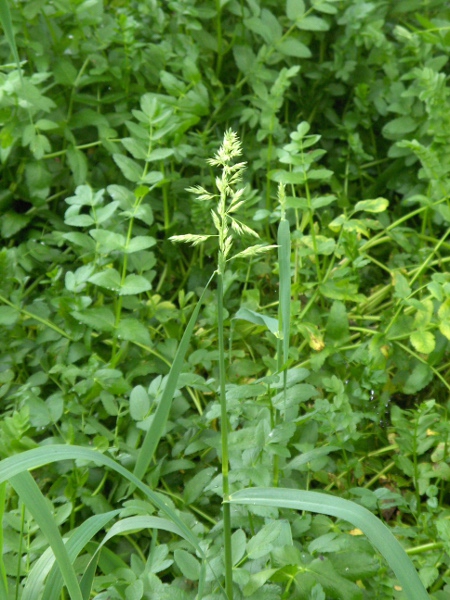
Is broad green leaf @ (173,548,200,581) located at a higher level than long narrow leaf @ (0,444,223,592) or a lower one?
Result: lower

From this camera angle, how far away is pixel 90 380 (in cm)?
175

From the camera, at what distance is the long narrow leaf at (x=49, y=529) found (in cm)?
106

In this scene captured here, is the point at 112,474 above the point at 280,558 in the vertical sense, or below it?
below

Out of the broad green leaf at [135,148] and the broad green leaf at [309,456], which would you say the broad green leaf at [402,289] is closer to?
the broad green leaf at [309,456]

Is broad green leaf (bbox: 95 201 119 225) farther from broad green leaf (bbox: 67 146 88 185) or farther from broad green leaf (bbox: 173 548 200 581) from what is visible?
broad green leaf (bbox: 173 548 200 581)

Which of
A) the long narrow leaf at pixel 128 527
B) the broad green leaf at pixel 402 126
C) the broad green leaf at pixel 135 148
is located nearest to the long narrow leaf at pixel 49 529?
the long narrow leaf at pixel 128 527

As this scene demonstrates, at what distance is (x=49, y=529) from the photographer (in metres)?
1.06

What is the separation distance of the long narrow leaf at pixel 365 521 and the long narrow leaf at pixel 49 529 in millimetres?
247

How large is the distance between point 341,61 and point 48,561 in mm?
1808

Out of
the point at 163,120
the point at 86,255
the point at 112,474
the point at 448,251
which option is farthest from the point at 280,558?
the point at 448,251

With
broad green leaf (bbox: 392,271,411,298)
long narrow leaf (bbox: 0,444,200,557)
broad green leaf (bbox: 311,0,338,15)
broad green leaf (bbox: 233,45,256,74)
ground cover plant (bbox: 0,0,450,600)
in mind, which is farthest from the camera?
broad green leaf (bbox: 233,45,256,74)

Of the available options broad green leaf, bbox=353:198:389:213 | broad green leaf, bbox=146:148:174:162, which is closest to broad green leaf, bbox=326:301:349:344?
broad green leaf, bbox=353:198:389:213

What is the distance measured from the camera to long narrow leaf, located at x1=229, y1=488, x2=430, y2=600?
1.05 metres

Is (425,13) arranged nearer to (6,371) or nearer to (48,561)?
(6,371)
